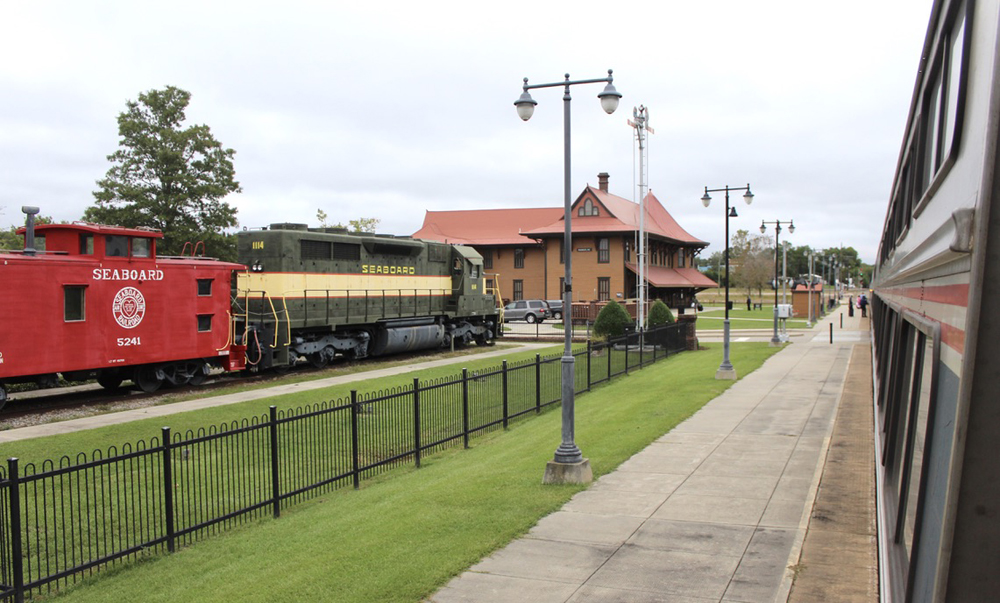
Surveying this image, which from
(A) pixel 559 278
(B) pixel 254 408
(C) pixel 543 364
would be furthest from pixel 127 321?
(A) pixel 559 278

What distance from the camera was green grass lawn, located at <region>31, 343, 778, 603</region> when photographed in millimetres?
6500

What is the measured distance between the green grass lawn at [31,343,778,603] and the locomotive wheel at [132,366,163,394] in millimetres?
6190

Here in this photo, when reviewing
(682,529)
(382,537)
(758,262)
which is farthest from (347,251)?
(758,262)

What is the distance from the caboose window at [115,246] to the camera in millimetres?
17734

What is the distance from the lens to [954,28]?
117 inches

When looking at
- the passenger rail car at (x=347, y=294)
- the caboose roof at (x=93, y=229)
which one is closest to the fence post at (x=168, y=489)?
the caboose roof at (x=93, y=229)

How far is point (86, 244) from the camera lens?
56.9 ft

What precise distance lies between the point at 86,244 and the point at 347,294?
10143 millimetres

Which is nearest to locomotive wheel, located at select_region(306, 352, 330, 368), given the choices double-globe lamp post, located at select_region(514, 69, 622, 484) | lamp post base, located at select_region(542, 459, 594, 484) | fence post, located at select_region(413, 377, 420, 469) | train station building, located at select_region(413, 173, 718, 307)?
fence post, located at select_region(413, 377, 420, 469)

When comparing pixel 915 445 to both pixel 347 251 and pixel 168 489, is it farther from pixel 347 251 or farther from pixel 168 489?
pixel 347 251

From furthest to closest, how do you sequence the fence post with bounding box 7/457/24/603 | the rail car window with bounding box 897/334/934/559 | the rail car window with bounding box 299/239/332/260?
the rail car window with bounding box 299/239/332/260, the fence post with bounding box 7/457/24/603, the rail car window with bounding box 897/334/934/559

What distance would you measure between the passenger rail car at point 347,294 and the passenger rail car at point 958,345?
70.0 ft

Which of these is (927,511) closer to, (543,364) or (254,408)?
(543,364)

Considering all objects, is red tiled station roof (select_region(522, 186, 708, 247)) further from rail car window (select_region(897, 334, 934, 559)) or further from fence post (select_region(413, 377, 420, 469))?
rail car window (select_region(897, 334, 934, 559))
